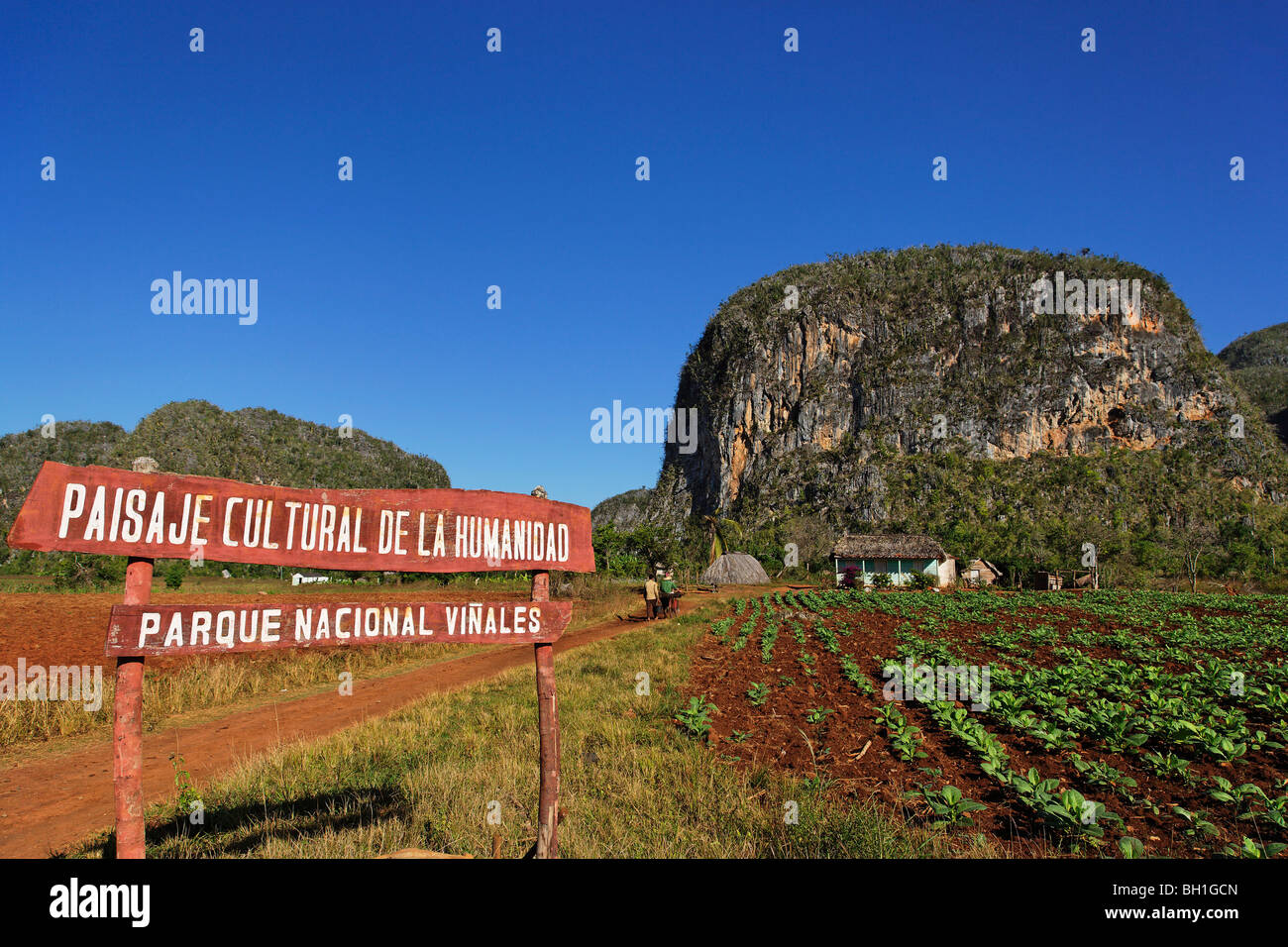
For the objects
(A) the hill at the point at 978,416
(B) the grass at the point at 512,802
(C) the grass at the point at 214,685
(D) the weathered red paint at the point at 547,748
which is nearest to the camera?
(D) the weathered red paint at the point at 547,748

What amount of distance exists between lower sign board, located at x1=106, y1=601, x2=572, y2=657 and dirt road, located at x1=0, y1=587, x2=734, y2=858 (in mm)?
3541

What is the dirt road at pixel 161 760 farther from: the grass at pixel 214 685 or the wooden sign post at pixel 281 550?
the wooden sign post at pixel 281 550

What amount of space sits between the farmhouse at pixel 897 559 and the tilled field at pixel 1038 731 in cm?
A: 4000

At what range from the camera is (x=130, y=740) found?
3.28 m

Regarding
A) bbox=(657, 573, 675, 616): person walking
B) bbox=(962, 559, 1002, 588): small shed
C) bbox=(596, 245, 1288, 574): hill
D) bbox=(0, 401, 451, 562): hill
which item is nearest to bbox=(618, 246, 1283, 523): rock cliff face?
bbox=(596, 245, 1288, 574): hill

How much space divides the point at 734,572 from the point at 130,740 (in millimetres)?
56916

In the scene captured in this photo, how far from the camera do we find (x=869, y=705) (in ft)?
30.6

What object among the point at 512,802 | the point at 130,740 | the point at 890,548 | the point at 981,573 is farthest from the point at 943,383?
the point at 130,740

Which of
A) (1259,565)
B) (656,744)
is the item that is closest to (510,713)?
(656,744)

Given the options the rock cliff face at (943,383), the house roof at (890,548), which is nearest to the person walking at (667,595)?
the house roof at (890,548)

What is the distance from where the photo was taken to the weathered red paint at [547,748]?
410 centimetres

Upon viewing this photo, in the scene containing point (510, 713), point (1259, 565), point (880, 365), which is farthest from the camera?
point (880, 365)
